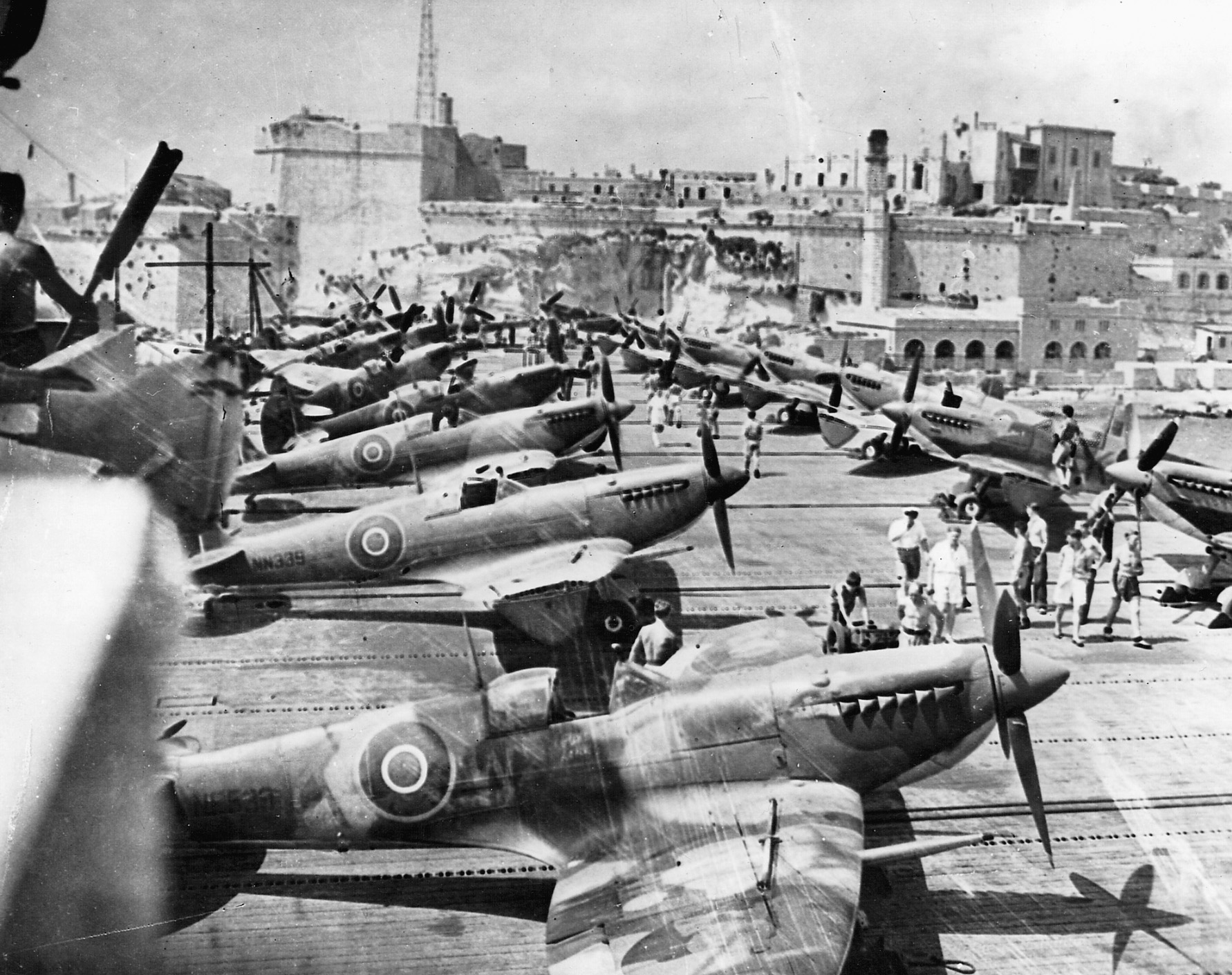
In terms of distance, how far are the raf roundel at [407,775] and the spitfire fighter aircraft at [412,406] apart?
41.6ft

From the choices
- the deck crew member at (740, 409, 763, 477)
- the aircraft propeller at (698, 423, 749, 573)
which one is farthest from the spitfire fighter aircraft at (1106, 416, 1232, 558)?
the aircraft propeller at (698, 423, 749, 573)

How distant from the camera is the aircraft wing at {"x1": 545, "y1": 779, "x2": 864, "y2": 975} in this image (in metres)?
6.13

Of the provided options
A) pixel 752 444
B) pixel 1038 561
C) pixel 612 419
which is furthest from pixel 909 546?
pixel 752 444

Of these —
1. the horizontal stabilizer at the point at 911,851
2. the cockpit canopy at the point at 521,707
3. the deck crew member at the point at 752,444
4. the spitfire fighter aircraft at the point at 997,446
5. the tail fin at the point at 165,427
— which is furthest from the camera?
the deck crew member at the point at 752,444

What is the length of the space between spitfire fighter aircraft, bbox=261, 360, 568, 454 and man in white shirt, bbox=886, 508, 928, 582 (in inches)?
331

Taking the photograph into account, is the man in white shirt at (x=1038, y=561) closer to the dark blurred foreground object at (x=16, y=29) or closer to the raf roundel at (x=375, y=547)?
the raf roundel at (x=375, y=547)

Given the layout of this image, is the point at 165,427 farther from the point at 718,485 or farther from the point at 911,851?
the point at 718,485

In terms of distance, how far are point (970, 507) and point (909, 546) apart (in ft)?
16.5

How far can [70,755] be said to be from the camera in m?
6.46

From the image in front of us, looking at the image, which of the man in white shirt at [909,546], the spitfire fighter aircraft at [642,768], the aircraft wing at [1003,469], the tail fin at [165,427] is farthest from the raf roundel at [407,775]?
the aircraft wing at [1003,469]

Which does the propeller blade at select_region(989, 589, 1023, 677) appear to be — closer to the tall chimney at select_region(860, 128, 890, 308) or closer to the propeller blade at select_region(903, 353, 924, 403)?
the propeller blade at select_region(903, 353, 924, 403)

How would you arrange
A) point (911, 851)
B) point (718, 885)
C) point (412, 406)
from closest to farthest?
point (911, 851) < point (718, 885) < point (412, 406)

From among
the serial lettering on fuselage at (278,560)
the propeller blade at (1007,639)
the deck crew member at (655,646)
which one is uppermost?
the propeller blade at (1007,639)

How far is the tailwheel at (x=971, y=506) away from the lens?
58.9ft
